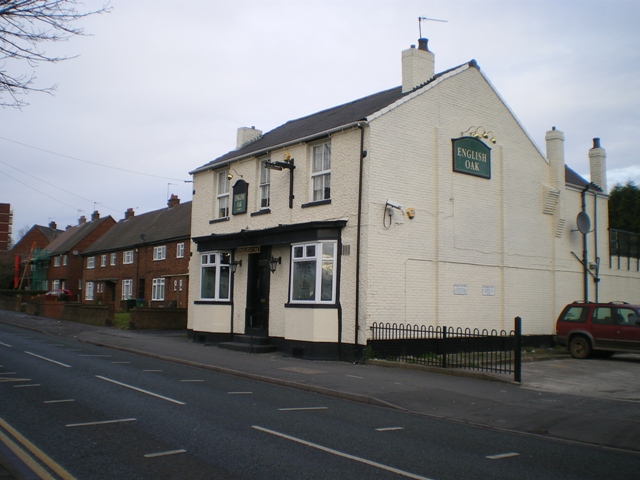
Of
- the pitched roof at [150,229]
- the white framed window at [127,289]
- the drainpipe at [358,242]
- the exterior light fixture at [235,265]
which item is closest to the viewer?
the drainpipe at [358,242]

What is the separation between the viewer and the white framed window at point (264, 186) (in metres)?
21.5

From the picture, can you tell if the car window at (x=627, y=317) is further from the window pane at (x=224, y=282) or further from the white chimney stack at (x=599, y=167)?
the window pane at (x=224, y=282)

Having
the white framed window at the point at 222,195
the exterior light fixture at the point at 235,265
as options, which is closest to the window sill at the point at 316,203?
the exterior light fixture at the point at 235,265

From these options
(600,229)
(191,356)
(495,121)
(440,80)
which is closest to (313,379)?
(191,356)

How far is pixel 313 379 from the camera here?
13.4 m

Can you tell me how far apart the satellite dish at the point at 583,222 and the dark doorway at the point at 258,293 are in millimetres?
12728

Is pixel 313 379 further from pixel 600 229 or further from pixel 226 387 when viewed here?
pixel 600 229

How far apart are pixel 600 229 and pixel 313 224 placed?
14.8m

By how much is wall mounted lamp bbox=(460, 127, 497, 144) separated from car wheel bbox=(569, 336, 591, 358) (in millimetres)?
7426

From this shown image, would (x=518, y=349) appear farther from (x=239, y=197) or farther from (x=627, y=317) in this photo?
(x=239, y=197)

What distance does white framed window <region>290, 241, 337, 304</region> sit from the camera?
17.8 m

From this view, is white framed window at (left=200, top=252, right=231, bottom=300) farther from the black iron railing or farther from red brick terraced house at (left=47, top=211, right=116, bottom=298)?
red brick terraced house at (left=47, top=211, right=116, bottom=298)

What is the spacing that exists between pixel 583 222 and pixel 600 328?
6.96 meters

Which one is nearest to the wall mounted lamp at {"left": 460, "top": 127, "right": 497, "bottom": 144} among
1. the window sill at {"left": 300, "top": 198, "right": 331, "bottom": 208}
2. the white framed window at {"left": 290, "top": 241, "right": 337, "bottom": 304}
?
the window sill at {"left": 300, "top": 198, "right": 331, "bottom": 208}
